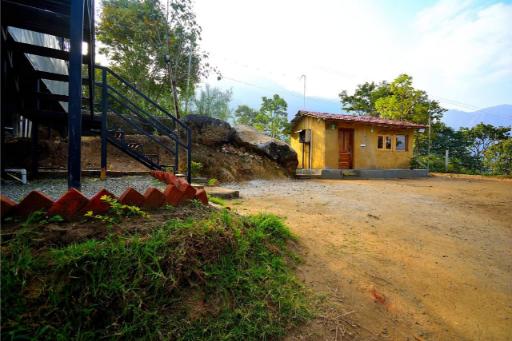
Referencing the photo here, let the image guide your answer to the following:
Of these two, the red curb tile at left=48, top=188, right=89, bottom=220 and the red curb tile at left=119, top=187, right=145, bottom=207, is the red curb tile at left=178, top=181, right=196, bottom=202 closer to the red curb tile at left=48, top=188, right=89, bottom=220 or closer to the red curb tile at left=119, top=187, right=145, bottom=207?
the red curb tile at left=119, top=187, right=145, bottom=207

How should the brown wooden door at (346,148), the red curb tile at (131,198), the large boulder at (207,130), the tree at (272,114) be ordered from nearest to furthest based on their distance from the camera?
the red curb tile at (131,198)
the large boulder at (207,130)
the brown wooden door at (346,148)
the tree at (272,114)

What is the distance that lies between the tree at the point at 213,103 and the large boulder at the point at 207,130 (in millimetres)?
11504

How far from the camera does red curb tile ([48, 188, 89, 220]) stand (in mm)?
1633

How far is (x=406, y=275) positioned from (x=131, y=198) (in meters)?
2.69

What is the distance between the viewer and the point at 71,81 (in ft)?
7.02

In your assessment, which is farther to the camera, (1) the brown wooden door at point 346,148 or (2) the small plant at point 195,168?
(1) the brown wooden door at point 346,148

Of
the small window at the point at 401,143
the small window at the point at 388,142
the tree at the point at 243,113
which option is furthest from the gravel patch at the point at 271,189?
the tree at the point at 243,113

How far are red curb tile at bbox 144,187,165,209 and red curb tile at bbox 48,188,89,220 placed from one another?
1.48ft

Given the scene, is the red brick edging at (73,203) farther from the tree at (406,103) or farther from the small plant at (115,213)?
the tree at (406,103)

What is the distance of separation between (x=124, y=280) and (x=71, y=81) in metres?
1.82

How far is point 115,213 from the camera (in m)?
1.83

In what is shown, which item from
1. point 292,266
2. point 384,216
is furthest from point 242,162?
point 292,266

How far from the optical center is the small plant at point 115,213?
67.1 inches

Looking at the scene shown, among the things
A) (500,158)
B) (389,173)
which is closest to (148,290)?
(389,173)
